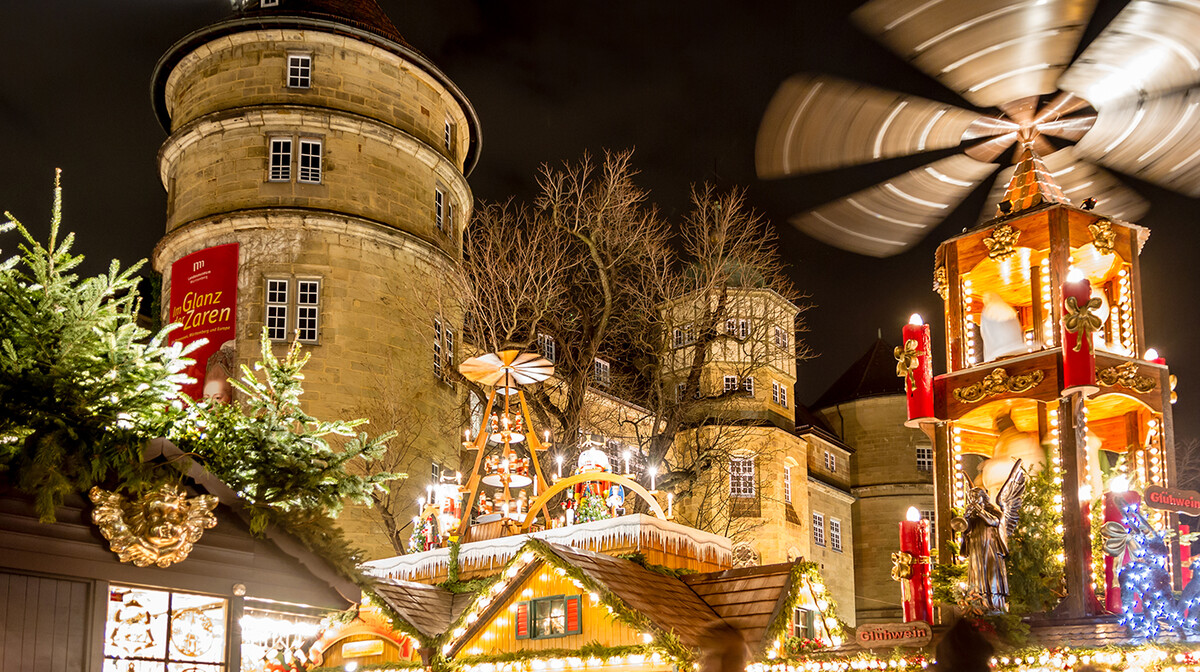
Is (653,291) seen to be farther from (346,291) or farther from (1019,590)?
(1019,590)

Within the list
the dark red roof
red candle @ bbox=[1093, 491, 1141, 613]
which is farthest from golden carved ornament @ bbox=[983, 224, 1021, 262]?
the dark red roof

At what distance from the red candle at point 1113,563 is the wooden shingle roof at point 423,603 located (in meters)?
9.12

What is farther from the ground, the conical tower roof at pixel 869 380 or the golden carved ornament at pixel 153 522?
the conical tower roof at pixel 869 380

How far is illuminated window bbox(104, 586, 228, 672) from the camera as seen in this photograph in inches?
382

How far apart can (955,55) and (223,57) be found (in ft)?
72.0

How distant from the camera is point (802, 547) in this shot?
43.9m

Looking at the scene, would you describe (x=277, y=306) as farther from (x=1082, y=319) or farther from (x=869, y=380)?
(x=869, y=380)

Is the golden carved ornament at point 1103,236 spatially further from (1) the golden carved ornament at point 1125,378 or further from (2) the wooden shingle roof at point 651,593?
(2) the wooden shingle roof at point 651,593

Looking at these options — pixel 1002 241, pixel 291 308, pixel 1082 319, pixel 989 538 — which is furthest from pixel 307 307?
pixel 1082 319

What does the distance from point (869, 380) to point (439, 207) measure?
2855cm

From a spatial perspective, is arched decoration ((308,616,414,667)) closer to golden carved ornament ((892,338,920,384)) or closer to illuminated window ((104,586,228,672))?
illuminated window ((104,586,228,672))

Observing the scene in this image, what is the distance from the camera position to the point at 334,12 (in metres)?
31.1

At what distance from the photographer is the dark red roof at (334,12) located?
3047 centimetres

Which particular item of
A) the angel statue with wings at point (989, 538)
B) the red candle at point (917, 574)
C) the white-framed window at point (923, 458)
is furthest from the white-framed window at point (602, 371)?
the angel statue with wings at point (989, 538)
